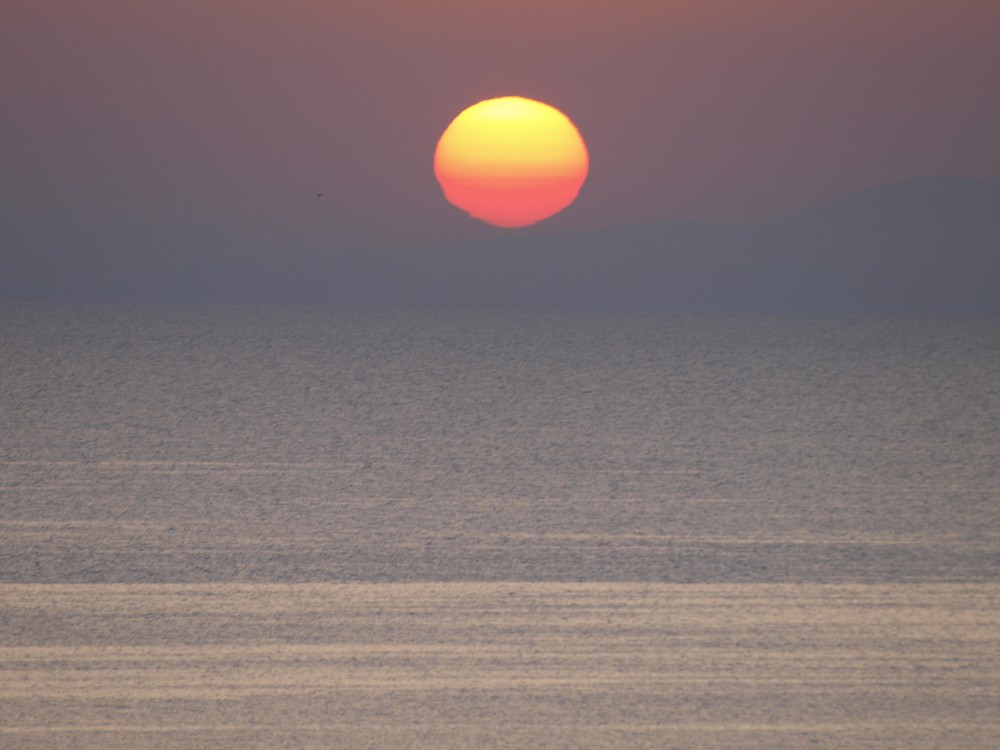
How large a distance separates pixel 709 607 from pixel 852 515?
1.55 feet

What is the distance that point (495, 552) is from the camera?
4.98ft

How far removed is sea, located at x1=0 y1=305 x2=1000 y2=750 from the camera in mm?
1121

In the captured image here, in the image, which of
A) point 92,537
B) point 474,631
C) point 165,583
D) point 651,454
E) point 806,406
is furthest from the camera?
point 806,406

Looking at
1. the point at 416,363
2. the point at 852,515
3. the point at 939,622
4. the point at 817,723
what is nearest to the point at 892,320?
the point at 416,363

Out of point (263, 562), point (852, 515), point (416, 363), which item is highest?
point (416, 363)

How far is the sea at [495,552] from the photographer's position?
1.12 m

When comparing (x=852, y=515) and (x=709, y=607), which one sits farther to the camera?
(x=852, y=515)

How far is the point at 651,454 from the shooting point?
2020mm

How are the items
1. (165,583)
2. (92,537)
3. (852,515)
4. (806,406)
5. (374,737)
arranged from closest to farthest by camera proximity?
(374,737) → (165,583) → (92,537) → (852,515) → (806,406)

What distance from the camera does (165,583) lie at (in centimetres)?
141

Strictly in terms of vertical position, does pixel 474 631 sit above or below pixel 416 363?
below

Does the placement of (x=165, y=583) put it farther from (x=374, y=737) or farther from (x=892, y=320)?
(x=892, y=320)

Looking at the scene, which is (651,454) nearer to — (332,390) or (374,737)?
A: (332,390)

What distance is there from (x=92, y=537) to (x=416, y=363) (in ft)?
4.28
